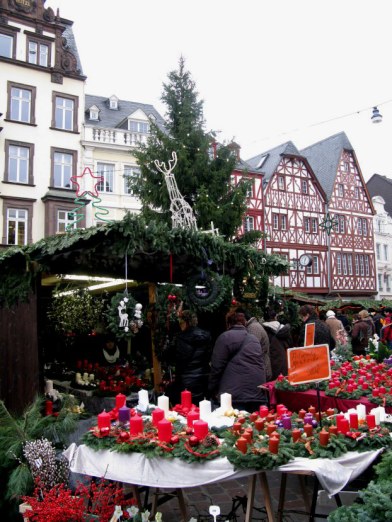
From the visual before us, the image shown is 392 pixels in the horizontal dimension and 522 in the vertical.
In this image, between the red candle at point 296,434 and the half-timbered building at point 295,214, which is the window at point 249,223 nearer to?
the half-timbered building at point 295,214

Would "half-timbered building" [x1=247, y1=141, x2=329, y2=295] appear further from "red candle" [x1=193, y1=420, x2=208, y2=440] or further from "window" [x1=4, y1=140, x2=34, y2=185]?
"red candle" [x1=193, y1=420, x2=208, y2=440]

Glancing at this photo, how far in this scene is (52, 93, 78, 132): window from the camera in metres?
21.9

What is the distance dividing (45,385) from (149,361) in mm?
3074

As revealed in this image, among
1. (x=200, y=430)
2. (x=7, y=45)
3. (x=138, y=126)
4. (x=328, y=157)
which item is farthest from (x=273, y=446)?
(x=328, y=157)

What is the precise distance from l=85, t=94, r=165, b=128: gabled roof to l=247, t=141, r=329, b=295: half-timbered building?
7.66 m

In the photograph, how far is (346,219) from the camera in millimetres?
32344

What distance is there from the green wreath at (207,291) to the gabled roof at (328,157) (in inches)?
1066

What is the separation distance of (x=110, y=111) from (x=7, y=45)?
6255 millimetres

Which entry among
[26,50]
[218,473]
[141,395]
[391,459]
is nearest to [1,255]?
[141,395]

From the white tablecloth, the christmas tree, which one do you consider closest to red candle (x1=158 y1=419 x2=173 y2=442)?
the white tablecloth

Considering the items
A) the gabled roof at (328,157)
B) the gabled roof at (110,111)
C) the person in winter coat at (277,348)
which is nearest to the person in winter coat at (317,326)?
the person in winter coat at (277,348)

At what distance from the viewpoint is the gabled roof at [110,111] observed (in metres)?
24.7

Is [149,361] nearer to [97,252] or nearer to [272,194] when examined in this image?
[97,252]

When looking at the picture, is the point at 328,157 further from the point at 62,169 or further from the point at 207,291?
the point at 207,291
